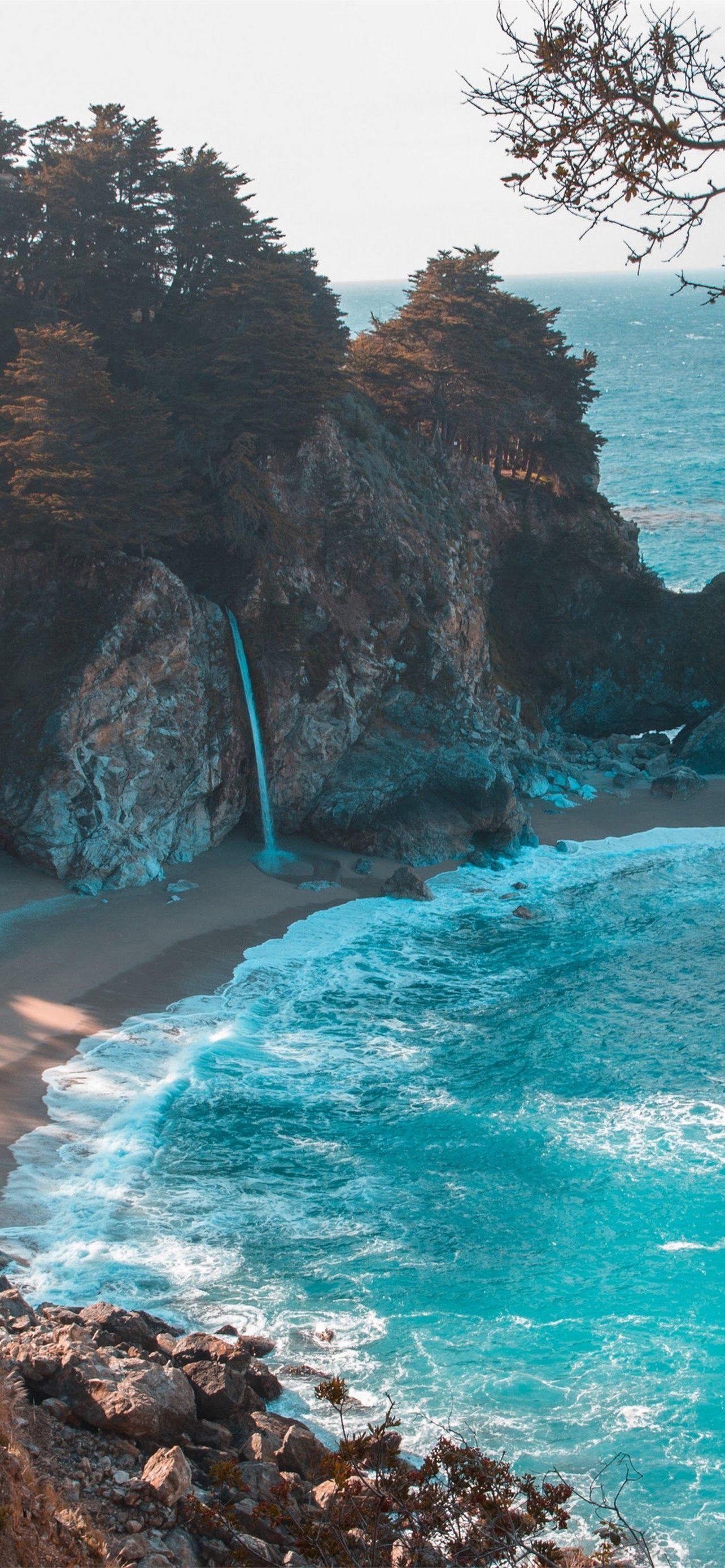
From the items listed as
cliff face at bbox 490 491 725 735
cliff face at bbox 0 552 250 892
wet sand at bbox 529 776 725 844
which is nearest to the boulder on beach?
wet sand at bbox 529 776 725 844

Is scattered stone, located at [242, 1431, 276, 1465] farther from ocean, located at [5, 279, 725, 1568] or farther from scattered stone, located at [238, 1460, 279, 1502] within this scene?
A: ocean, located at [5, 279, 725, 1568]

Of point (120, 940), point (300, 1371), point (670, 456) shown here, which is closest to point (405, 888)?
point (120, 940)

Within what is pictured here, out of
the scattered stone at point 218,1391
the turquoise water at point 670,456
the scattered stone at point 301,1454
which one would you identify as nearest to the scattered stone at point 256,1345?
the scattered stone at point 218,1391

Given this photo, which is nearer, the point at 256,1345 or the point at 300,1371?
the point at 300,1371

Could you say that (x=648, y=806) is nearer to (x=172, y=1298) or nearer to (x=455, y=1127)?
(x=455, y=1127)

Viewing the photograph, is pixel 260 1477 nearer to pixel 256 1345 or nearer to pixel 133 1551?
pixel 133 1551

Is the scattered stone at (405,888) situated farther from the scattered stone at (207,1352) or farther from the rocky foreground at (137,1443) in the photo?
the scattered stone at (207,1352)

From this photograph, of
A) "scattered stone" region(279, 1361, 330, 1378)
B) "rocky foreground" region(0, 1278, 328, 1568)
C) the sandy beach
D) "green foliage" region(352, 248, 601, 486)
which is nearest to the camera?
"rocky foreground" region(0, 1278, 328, 1568)

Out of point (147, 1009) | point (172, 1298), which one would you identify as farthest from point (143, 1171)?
point (147, 1009)
